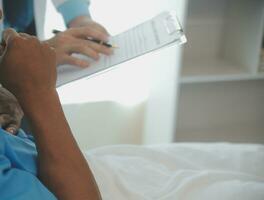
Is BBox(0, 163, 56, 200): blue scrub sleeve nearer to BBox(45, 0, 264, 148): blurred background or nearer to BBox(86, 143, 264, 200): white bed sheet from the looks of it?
BBox(86, 143, 264, 200): white bed sheet

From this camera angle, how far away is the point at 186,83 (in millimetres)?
1885

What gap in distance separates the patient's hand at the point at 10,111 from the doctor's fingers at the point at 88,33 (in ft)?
1.01

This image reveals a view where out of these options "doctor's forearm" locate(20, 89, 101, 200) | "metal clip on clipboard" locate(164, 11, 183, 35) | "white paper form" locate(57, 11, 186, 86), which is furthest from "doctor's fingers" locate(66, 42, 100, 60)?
"doctor's forearm" locate(20, 89, 101, 200)

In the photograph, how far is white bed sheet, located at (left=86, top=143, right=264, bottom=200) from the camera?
0.91 meters

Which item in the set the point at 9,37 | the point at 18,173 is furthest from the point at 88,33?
the point at 18,173

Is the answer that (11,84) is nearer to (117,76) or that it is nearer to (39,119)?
(39,119)

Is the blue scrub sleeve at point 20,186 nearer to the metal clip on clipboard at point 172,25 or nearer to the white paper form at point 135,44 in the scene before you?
the white paper form at point 135,44

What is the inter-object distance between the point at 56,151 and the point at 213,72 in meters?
1.22

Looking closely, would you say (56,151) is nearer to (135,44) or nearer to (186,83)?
(135,44)

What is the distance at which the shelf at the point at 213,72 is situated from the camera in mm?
1742

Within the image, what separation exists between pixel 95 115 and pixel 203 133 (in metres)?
0.69

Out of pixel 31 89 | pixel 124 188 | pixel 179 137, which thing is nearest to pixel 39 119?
pixel 31 89

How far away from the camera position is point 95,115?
1692mm

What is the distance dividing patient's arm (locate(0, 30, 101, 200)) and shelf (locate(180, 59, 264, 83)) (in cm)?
107
